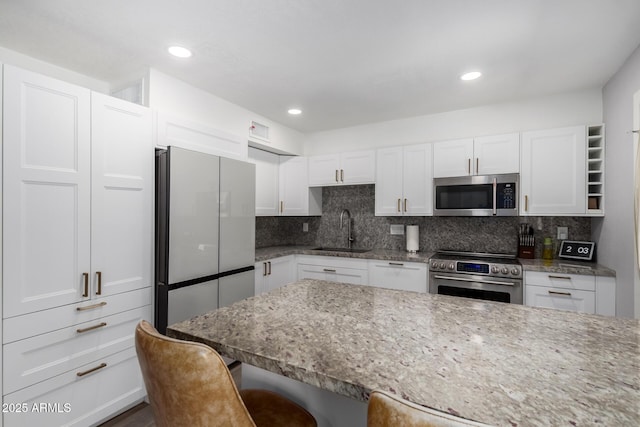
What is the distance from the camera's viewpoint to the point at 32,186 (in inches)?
65.8

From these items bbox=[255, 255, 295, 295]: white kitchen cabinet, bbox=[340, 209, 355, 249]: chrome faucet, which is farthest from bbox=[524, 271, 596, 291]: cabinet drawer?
bbox=[255, 255, 295, 295]: white kitchen cabinet

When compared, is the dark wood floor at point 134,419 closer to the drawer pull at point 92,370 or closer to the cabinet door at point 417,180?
the drawer pull at point 92,370

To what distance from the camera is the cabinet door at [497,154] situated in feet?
9.75

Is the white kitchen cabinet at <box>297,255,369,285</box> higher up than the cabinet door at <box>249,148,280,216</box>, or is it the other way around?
the cabinet door at <box>249,148,280,216</box>

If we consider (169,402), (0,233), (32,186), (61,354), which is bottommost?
(61,354)

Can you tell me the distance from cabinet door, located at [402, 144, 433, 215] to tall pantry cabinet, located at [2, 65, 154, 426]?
257 cm

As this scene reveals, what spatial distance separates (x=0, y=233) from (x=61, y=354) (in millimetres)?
771

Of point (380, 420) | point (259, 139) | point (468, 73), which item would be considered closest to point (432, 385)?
point (380, 420)

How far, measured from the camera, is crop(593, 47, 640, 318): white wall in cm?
216

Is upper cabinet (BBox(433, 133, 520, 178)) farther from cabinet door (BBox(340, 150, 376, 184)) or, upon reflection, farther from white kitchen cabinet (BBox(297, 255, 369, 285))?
white kitchen cabinet (BBox(297, 255, 369, 285))

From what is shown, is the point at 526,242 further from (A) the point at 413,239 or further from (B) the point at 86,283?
(B) the point at 86,283

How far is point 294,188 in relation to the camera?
416cm

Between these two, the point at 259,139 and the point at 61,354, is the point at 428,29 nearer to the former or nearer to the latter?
the point at 259,139

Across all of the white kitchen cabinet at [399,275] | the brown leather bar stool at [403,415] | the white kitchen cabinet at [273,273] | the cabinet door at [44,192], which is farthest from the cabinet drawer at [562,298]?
the cabinet door at [44,192]
